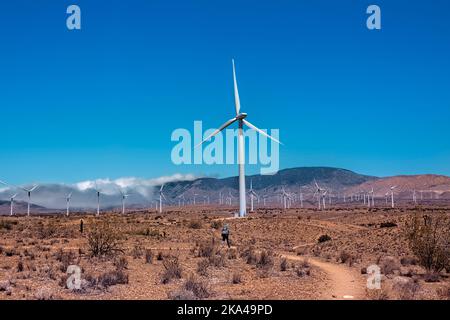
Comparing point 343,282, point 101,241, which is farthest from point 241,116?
point 343,282

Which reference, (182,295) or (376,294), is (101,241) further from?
(376,294)

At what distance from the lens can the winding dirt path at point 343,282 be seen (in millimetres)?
18028

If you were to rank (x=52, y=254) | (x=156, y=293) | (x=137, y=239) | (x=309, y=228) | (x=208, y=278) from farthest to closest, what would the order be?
(x=309, y=228) → (x=137, y=239) → (x=52, y=254) → (x=208, y=278) → (x=156, y=293)

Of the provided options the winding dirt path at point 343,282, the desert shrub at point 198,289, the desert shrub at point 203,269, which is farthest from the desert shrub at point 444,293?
the desert shrub at point 203,269

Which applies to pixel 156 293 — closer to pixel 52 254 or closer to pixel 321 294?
pixel 321 294

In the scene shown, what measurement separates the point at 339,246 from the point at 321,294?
68.0 ft

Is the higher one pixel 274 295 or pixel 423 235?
pixel 423 235

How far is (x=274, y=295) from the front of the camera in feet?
58.9

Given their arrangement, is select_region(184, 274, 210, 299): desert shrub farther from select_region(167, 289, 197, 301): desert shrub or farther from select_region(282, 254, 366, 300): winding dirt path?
select_region(282, 254, 366, 300): winding dirt path

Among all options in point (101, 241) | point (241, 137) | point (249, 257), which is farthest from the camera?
point (241, 137)

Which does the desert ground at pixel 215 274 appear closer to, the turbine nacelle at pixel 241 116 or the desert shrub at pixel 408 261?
the desert shrub at pixel 408 261

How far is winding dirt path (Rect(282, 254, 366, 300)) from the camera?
1803 centimetres

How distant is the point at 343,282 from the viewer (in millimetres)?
21891
